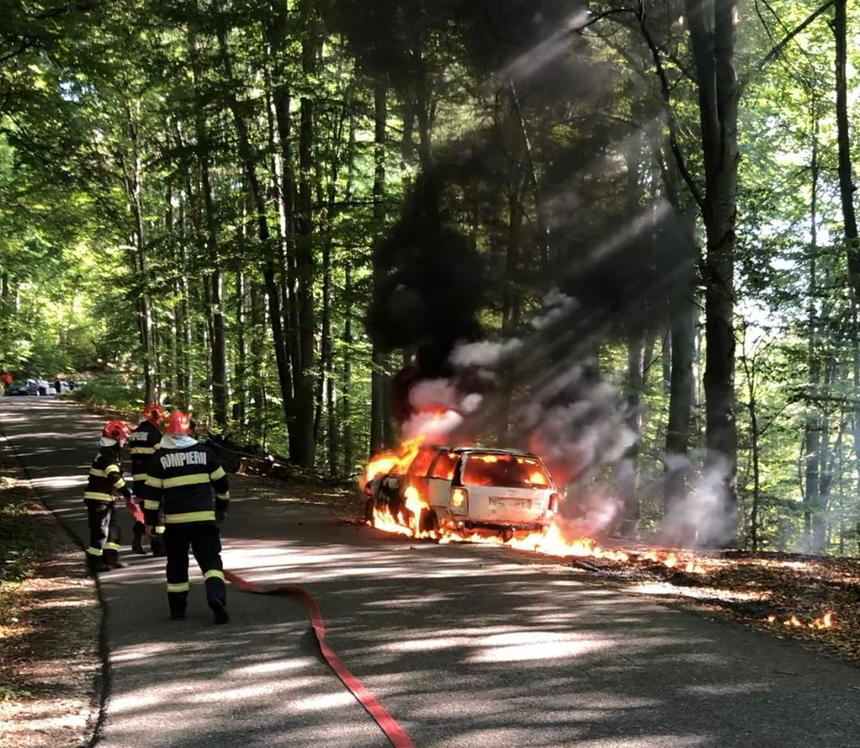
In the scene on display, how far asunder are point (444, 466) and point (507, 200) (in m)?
9.94

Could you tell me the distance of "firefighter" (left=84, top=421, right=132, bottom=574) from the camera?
337 inches

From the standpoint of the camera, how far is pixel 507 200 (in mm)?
19578

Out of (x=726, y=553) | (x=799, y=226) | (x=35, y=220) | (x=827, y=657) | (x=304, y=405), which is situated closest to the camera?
(x=827, y=657)

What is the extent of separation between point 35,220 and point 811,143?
20.0m

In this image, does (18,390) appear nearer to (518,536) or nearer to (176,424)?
(518,536)

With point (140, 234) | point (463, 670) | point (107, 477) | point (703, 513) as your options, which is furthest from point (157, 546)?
point (140, 234)

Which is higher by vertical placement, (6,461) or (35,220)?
(35,220)

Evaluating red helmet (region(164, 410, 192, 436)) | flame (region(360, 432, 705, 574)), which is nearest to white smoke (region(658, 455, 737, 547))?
flame (region(360, 432, 705, 574))

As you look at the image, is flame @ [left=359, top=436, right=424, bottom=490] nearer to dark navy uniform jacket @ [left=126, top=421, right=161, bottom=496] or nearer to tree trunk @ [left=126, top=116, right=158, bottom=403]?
dark navy uniform jacket @ [left=126, top=421, right=161, bottom=496]

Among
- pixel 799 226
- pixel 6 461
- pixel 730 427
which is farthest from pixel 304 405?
pixel 799 226

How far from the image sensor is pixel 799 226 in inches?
1043

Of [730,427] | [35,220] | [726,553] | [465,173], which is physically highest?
[465,173]

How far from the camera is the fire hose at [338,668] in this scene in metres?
3.95

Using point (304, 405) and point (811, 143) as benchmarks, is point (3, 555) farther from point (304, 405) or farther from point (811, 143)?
point (811, 143)
